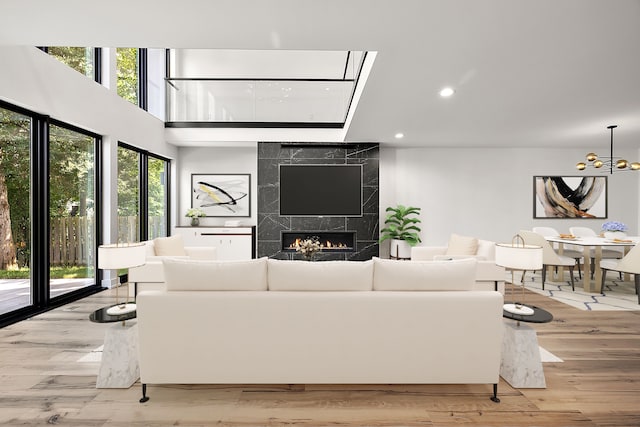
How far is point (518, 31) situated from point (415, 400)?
2.82 m

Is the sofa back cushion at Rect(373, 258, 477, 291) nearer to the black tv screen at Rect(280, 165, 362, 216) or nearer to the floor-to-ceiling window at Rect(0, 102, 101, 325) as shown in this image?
the floor-to-ceiling window at Rect(0, 102, 101, 325)

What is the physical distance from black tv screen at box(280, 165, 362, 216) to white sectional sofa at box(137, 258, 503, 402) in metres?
4.76

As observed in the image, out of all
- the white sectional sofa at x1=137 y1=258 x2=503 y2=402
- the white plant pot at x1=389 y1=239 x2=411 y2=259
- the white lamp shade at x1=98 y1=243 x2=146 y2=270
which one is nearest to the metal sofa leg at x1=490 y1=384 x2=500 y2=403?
the white sectional sofa at x1=137 y1=258 x2=503 y2=402

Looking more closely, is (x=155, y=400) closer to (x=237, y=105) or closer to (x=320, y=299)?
(x=320, y=299)

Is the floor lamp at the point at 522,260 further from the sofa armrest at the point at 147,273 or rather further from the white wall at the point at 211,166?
the white wall at the point at 211,166

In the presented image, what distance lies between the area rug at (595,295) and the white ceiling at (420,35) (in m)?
2.56

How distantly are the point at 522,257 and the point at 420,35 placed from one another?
1896mm

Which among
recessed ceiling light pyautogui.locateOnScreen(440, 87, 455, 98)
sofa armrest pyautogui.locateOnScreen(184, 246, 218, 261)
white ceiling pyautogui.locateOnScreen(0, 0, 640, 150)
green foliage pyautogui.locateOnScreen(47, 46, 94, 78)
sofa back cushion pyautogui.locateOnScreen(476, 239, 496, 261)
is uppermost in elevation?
green foliage pyautogui.locateOnScreen(47, 46, 94, 78)

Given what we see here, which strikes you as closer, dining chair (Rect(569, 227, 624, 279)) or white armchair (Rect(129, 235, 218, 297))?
white armchair (Rect(129, 235, 218, 297))

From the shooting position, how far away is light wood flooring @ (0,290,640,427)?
1.89 meters

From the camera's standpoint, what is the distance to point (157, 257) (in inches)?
153

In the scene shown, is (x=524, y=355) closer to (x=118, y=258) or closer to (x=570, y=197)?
(x=118, y=258)

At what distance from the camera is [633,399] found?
2105 mm

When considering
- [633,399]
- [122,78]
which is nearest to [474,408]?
[633,399]
